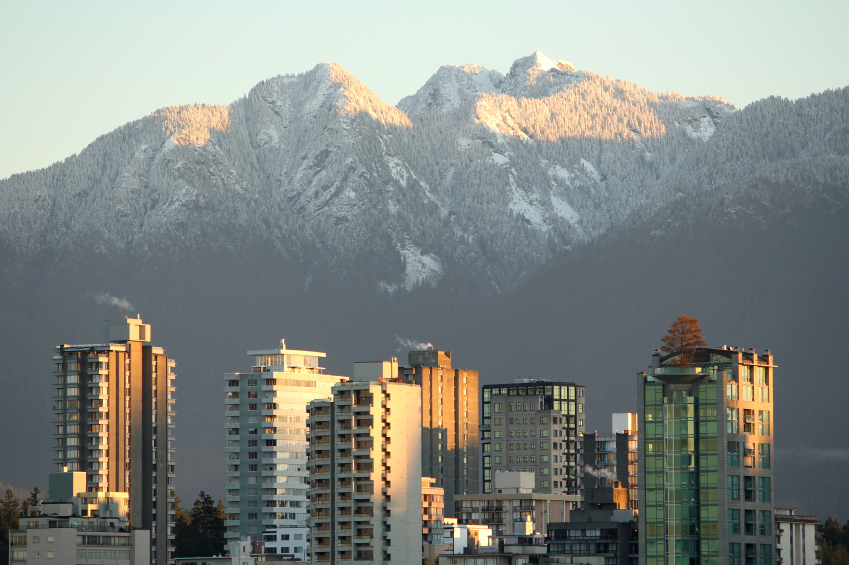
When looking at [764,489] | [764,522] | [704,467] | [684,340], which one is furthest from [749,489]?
[684,340]

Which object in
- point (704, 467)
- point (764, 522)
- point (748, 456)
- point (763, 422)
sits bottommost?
point (764, 522)

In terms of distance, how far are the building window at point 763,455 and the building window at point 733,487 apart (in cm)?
474

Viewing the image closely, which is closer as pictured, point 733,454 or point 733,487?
point 733,487

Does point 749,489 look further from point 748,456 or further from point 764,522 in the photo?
point 764,522

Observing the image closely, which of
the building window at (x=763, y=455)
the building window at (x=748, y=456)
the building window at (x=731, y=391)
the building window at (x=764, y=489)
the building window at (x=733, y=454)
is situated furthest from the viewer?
the building window at (x=763, y=455)

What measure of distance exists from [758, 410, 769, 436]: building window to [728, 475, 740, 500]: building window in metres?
7.37

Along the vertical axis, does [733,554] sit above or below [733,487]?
below

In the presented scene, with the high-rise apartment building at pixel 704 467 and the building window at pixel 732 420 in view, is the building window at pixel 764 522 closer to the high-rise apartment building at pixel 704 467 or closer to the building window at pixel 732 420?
the high-rise apartment building at pixel 704 467

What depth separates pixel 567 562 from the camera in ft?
653

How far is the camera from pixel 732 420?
17112 cm

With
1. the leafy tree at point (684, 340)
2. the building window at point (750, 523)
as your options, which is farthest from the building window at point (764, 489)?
the leafy tree at point (684, 340)

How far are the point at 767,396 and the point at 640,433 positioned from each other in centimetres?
1535

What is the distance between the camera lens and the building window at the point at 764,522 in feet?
563

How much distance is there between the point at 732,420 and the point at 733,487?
6.86m
